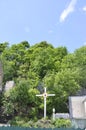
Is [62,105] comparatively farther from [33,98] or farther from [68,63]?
[68,63]

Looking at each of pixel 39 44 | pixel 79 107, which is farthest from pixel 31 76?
pixel 39 44

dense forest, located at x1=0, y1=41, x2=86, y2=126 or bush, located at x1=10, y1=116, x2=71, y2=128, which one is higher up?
dense forest, located at x1=0, y1=41, x2=86, y2=126

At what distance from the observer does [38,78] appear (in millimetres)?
52000

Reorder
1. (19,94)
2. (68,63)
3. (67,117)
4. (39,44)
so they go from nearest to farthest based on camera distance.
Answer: (67,117), (19,94), (68,63), (39,44)

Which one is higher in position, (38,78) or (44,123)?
(38,78)

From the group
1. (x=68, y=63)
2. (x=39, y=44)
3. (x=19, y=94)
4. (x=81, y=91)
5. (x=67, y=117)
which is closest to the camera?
(x=67, y=117)

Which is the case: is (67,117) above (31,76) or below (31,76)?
below

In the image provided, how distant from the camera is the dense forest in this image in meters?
43.6

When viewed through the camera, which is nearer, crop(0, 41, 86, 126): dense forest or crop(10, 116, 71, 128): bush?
crop(10, 116, 71, 128): bush

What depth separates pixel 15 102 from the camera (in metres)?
43.6

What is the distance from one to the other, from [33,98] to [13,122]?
4444 millimetres

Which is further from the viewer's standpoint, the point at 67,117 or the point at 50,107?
the point at 50,107

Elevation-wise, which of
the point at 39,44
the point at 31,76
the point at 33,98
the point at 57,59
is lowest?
the point at 33,98

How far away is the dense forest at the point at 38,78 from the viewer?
1718 inches
